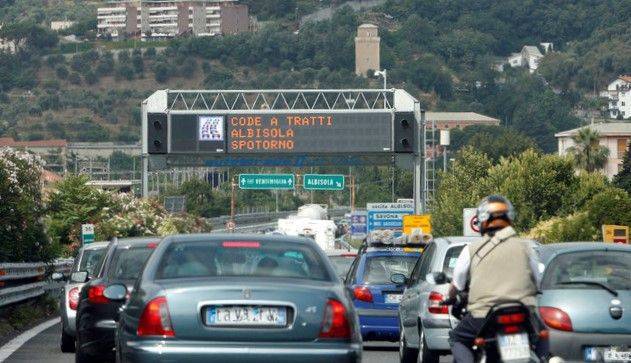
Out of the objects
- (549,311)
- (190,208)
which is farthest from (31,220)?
(190,208)

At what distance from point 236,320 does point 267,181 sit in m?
70.7

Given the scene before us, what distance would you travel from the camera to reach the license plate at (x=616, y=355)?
15430 mm

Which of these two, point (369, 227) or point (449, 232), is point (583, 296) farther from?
point (449, 232)

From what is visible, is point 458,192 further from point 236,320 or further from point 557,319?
point 236,320

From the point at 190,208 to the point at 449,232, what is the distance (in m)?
56.7

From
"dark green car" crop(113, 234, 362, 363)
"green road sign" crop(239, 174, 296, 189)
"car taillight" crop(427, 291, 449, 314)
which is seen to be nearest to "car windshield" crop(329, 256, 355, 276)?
"car taillight" crop(427, 291, 449, 314)

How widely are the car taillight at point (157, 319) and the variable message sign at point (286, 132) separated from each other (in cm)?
5315

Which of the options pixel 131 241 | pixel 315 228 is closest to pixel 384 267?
pixel 131 241

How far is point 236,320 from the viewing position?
12.4 m

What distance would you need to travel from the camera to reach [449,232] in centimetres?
10519

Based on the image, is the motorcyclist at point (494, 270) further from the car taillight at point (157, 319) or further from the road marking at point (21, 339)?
the road marking at point (21, 339)

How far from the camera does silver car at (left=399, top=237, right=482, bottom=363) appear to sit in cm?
1800

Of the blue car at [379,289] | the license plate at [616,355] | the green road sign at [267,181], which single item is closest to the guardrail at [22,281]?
the blue car at [379,289]

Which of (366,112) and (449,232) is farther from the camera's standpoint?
(449,232)
